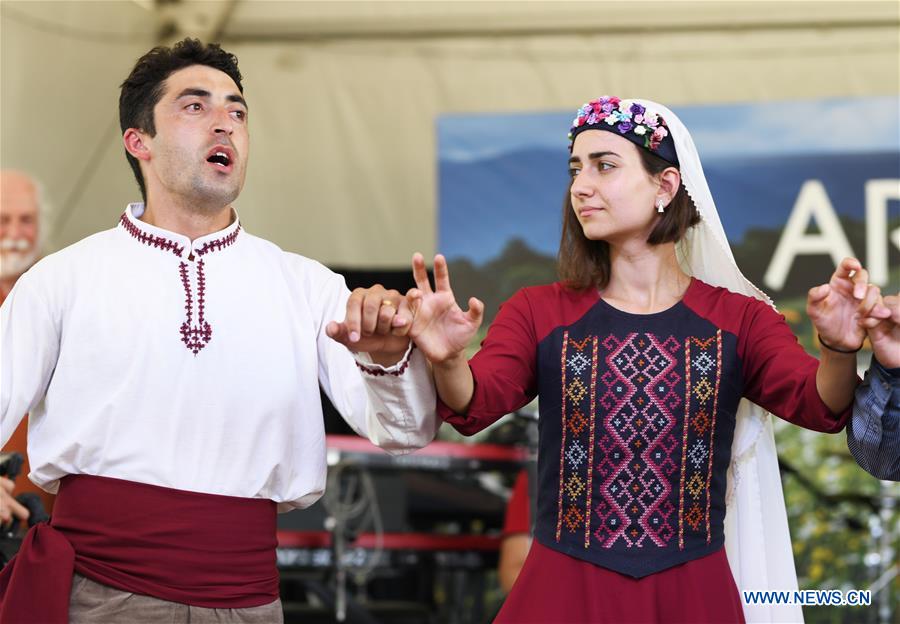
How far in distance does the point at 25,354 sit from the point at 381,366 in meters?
0.78

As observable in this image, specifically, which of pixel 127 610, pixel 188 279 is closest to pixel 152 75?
pixel 188 279

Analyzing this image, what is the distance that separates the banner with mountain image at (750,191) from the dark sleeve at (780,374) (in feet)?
9.83

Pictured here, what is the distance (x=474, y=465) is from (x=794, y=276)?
1.81m

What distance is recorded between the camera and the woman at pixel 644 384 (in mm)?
2314

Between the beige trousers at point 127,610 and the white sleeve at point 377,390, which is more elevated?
the white sleeve at point 377,390

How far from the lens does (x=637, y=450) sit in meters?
2.43

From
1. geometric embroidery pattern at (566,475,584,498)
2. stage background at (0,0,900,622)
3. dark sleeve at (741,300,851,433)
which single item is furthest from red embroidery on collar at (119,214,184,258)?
stage background at (0,0,900,622)

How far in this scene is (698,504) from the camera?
2445 mm

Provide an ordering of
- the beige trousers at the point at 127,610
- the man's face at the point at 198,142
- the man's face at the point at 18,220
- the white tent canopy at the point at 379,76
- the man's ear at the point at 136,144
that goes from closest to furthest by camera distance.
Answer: the beige trousers at the point at 127,610 < the man's face at the point at 198,142 < the man's ear at the point at 136,144 < the man's face at the point at 18,220 < the white tent canopy at the point at 379,76

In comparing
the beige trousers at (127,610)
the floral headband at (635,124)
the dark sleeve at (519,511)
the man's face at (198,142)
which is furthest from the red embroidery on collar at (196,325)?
the dark sleeve at (519,511)

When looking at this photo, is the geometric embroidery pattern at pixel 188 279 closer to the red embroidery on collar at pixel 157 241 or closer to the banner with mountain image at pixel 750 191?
the red embroidery on collar at pixel 157 241

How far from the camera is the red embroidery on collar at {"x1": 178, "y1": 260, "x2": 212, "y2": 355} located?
96.1 inches

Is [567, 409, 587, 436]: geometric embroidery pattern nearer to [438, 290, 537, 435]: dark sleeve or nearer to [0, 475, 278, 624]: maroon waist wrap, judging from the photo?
[438, 290, 537, 435]: dark sleeve

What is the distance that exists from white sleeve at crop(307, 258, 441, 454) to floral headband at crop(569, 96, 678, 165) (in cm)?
71
